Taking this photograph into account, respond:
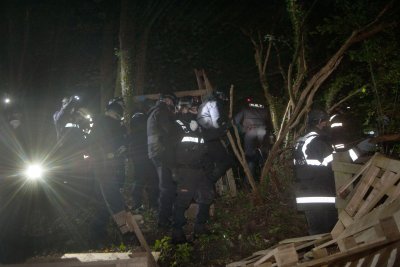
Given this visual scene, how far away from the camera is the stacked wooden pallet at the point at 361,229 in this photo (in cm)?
301

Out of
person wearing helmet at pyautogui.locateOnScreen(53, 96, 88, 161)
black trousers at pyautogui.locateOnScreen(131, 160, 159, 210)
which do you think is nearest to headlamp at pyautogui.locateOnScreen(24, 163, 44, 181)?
person wearing helmet at pyautogui.locateOnScreen(53, 96, 88, 161)

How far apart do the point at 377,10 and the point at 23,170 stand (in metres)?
7.65

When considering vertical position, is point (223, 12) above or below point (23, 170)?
above

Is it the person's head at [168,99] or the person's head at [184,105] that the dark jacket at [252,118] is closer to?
the person's head at [184,105]

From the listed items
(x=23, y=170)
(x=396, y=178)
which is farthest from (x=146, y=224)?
(x=396, y=178)

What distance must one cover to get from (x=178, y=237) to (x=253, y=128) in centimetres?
313

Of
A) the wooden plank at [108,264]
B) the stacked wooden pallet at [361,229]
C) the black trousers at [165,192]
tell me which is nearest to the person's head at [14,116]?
the black trousers at [165,192]

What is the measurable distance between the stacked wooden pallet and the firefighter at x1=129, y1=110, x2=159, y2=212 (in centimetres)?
276

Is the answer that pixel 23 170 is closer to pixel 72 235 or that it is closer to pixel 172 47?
pixel 72 235

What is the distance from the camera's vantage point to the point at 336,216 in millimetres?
5434

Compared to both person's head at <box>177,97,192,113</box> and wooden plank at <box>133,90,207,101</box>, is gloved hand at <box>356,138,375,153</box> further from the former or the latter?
wooden plank at <box>133,90,207,101</box>

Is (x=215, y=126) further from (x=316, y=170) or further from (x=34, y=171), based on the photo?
(x=34, y=171)

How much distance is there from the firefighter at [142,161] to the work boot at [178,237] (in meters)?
1.43

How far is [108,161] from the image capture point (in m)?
6.92
